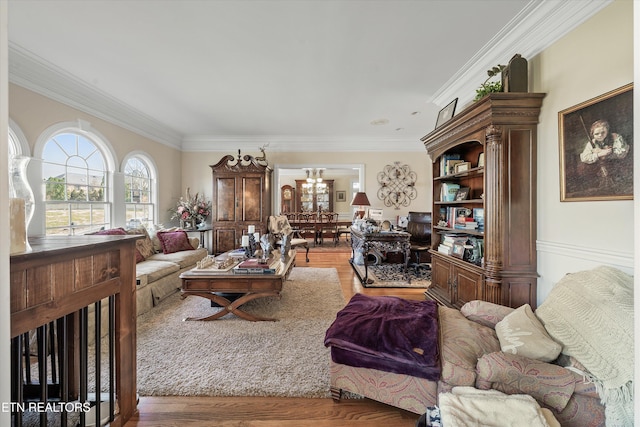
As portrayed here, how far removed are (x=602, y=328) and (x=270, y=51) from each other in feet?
10.2

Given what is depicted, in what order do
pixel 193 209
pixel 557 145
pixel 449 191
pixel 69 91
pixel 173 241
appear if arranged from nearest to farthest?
pixel 557 145 → pixel 449 191 → pixel 69 91 → pixel 173 241 → pixel 193 209

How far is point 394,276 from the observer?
430 cm

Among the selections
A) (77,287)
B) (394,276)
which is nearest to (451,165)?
(394,276)

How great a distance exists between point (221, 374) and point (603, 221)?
9.02 ft

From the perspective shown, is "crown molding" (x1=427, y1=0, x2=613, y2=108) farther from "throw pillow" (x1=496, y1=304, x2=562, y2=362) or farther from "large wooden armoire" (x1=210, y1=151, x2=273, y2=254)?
"large wooden armoire" (x1=210, y1=151, x2=273, y2=254)

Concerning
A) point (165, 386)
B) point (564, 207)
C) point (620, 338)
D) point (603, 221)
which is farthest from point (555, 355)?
point (165, 386)

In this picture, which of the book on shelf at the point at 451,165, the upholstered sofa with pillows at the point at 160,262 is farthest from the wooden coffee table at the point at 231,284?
the book on shelf at the point at 451,165

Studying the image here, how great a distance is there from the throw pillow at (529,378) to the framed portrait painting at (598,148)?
112 cm

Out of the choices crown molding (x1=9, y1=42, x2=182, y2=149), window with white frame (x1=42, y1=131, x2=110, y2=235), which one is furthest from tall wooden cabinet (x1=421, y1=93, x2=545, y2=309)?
window with white frame (x1=42, y1=131, x2=110, y2=235)

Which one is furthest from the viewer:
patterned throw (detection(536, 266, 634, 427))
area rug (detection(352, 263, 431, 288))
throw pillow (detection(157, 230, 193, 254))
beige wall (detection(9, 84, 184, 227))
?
throw pillow (detection(157, 230, 193, 254))

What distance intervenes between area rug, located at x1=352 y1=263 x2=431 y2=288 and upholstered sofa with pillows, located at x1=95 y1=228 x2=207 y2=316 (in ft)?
8.69

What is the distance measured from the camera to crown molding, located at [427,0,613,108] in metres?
1.77

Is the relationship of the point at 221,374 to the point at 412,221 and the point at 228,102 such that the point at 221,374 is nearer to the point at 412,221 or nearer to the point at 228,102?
the point at 228,102

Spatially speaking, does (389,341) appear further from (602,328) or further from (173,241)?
(173,241)
